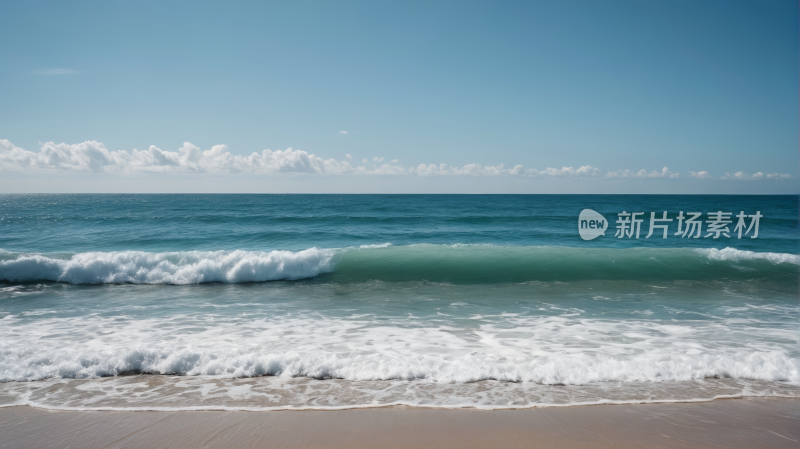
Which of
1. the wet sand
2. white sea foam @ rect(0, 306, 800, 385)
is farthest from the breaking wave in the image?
the wet sand

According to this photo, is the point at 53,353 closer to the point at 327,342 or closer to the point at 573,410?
the point at 327,342

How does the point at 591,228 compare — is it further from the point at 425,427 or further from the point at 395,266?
the point at 425,427

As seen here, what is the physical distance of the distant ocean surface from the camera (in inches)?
163

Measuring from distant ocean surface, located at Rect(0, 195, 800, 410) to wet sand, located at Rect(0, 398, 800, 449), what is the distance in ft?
0.65

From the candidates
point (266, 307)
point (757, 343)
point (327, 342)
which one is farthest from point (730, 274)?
point (266, 307)

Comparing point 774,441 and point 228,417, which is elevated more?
point 774,441

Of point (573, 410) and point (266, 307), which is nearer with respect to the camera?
point (573, 410)

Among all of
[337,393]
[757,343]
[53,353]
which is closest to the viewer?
[337,393]

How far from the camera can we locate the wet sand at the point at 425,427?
3141mm

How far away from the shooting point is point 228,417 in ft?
11.8

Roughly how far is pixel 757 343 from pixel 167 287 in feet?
39.6

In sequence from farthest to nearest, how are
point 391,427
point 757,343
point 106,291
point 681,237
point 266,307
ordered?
point 681,237 → point 106,291 → point 266,307 → point 757,343 → point 391,427

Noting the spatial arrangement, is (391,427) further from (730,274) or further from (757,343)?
(730,274)

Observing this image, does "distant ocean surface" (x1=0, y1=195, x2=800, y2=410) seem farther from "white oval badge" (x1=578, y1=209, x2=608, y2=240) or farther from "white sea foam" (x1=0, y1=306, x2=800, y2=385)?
"white oval badge" (x1=578, y1=209, x2=608, y2=240)
